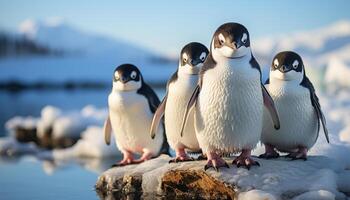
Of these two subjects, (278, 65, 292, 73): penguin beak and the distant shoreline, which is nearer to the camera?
(278, 65, 292, 73): penguin beak

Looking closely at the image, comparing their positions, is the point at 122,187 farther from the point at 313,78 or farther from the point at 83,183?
the point at 313,78

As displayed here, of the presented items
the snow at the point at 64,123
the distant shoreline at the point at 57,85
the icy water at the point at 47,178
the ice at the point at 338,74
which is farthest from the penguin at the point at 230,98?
the distant shoreline at the point at 57,85

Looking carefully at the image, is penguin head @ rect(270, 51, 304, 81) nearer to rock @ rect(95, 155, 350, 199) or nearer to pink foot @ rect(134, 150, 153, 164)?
rock @ rect(95, 155, 350, 199)

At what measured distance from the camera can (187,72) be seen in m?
4.48

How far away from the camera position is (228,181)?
13.1 ft

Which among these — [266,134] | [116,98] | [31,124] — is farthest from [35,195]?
[31,124]

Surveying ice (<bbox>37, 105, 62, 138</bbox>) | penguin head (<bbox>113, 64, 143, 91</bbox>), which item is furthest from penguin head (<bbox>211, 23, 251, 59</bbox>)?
ice (<bbox>37, 105, 62, 138</bbox>)

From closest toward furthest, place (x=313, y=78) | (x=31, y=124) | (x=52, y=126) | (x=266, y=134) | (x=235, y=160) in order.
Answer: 1. (x=235, y=160)
2. (x=266, y=134)
3. (x=52, y=126)
4. (x=31, y=124)
5. (x=313, y=78)

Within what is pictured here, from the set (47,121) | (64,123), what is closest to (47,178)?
(64,123)

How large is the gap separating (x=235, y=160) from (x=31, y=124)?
7.17m

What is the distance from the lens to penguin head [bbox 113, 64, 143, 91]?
196 inches

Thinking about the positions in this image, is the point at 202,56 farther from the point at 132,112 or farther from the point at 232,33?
the point at 132,112

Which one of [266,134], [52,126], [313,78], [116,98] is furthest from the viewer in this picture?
[313,78]

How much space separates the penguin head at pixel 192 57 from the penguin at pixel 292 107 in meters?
0.49
